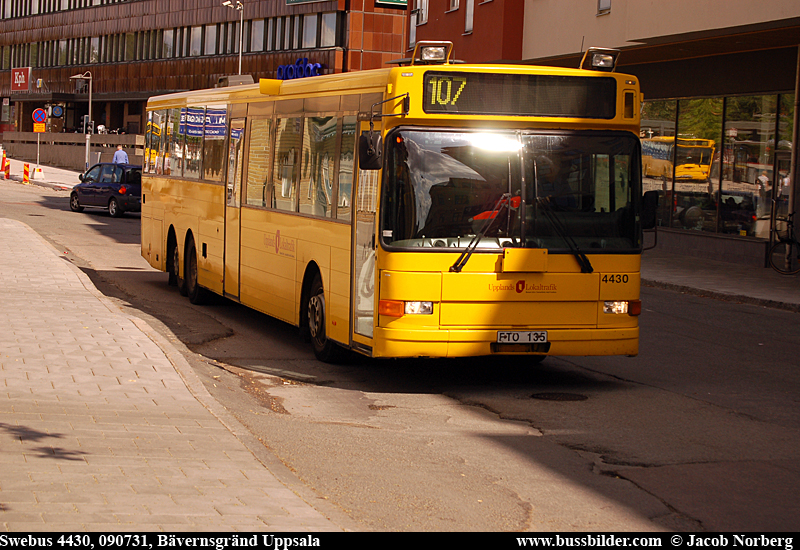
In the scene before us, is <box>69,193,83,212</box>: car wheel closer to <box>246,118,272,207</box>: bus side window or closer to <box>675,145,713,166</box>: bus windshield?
<box>675,145,713,166</box>: bus windshield

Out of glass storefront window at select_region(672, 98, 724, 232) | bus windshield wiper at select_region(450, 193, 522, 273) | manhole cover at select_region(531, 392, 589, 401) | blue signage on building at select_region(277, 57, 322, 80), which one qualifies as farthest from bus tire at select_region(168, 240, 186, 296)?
blue signage on building at select_region(277, 57, 322, 80)

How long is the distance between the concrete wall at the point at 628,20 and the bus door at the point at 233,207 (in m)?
5.59

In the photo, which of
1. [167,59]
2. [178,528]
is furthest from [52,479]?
[167,59]

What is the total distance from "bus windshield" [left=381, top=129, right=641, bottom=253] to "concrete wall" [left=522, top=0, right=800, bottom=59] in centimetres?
704

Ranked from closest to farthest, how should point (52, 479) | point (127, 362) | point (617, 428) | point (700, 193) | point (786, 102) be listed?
1. point (52, 479)
2. point (617, 428)
3. point (127, 362)
4. point (786, 102)
5. point (700, 193)

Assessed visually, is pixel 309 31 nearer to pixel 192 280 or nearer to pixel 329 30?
pixel 329 30

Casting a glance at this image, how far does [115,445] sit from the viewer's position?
6.62 m

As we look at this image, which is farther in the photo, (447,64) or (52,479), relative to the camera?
(447,64)

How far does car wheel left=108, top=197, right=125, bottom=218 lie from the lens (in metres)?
35.4

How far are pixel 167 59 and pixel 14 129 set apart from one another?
90.5 ft

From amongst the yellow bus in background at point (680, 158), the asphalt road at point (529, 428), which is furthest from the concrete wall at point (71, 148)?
the asphalt road at point (529, 428)

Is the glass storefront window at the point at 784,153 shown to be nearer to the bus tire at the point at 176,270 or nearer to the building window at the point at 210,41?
the bus tire at the point at 176,270
